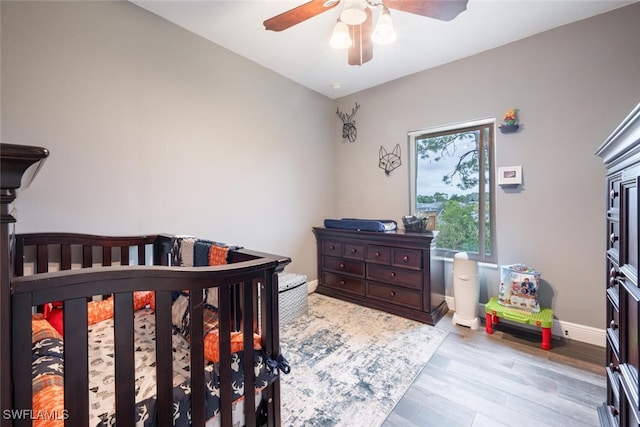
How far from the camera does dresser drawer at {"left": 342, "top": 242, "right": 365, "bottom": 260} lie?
9.45 ft

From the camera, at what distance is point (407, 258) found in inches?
101

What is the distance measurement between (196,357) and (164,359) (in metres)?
0.09

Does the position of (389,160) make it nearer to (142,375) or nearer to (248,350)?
(248,350)

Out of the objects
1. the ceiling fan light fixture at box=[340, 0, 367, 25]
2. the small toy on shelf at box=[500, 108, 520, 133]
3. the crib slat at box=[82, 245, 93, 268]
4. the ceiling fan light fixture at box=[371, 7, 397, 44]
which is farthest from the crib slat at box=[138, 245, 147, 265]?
the small toy on shelf at box=[500, 108, 520, 133]

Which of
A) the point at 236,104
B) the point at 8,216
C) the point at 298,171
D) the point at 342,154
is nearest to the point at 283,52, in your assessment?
the point at 236,104

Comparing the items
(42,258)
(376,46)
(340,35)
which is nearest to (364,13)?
(340,35)

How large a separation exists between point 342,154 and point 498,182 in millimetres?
1811

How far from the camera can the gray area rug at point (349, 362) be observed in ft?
4.78

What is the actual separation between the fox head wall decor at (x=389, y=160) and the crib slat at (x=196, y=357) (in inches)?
106

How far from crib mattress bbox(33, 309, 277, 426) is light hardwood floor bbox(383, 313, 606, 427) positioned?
2.81 feet

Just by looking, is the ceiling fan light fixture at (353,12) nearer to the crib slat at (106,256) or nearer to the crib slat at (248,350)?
the crib slat at (248,350)

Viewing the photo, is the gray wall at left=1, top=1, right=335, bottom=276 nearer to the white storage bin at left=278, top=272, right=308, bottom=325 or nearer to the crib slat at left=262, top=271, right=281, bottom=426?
the white storage bin at left=278, top=272, right=308, bottom=325

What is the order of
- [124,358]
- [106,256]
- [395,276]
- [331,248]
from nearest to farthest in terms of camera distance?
1. [124,358]
2. [106,256]
3. [395,276]
4. [331,248]

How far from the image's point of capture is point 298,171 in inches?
124
